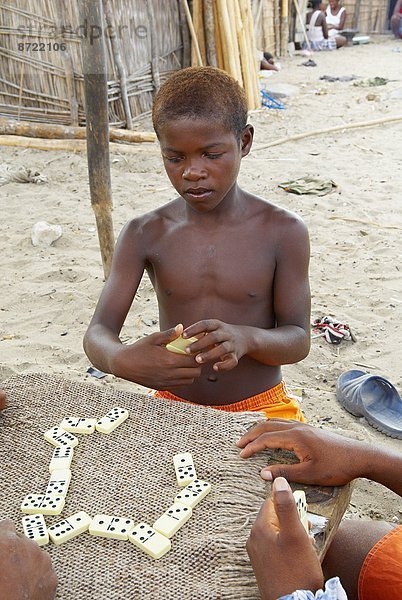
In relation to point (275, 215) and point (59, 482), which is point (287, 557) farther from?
point (275, 215)

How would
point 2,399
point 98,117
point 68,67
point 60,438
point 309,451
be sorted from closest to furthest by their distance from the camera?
point 309,451, point 60,438, point 2,399, point 98,117, point 68,67

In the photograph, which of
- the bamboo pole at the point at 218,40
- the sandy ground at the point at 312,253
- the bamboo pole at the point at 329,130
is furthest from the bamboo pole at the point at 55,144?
the bamboo pole at the point at 218,40

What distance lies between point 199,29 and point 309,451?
814 centimetres

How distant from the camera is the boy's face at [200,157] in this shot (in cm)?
206

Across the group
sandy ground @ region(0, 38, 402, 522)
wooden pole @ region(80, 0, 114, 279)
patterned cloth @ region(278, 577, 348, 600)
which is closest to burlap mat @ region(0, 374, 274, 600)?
patterned cloth @ region(278, 577, 348, 600)

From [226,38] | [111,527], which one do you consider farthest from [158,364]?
[226,38]

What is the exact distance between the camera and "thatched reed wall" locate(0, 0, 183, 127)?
282 inches

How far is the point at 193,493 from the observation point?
1.58 metres

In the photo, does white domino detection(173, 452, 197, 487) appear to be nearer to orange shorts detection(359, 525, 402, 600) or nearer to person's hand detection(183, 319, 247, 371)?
person's hand detection(183, 319, 247, 371)

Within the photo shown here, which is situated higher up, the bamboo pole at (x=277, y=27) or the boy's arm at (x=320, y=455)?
the boy's arm at (x=320, y=455)

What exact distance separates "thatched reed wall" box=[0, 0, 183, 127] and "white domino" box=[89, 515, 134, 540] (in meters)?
6.22

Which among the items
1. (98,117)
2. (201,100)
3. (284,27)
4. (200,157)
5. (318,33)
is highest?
(201,100)

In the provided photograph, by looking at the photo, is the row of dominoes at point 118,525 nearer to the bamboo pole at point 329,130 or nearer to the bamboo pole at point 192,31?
the bamboo pole at point 329,130

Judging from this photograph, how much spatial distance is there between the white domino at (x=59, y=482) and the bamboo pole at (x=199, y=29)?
318 inches
